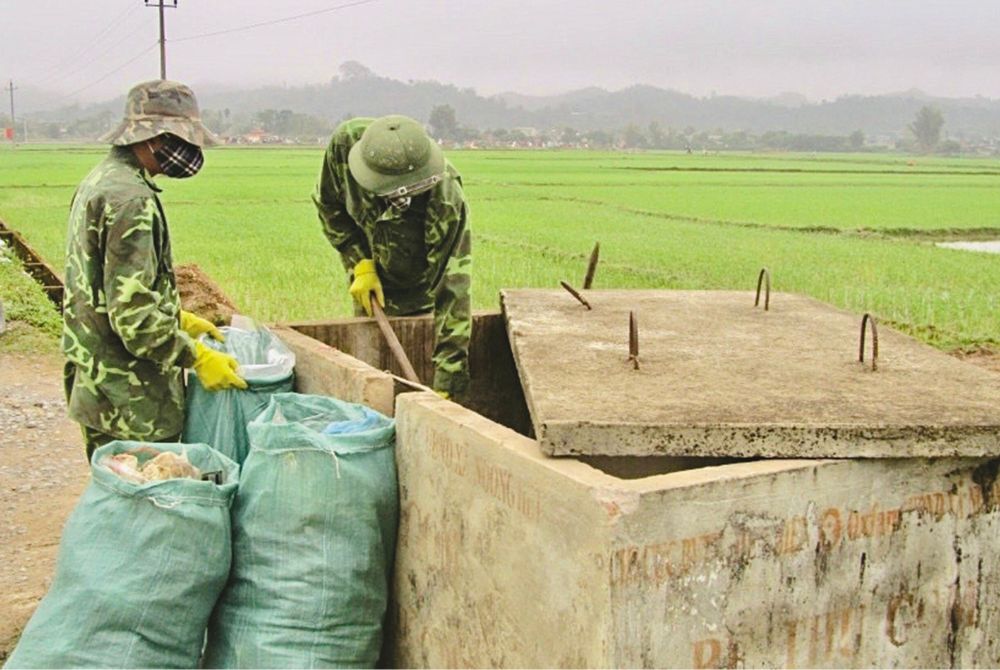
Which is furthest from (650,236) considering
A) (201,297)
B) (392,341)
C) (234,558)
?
(234,558)

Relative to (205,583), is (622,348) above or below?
above

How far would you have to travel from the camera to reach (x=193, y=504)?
303 centimetres

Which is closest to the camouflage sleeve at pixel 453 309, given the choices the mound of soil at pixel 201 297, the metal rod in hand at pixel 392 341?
the metal rod in hand at pixel 392 341

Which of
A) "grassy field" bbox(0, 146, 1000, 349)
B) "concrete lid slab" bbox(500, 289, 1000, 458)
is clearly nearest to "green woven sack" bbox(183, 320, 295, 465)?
"concrete lid slab" bbox(500, 289, 1000, 458)

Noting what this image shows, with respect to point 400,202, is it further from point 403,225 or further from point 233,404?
point 233,404

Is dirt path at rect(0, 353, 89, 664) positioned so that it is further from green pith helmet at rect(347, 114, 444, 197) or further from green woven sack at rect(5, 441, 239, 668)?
green pith helmet at rect(347, 114, 444, 197)

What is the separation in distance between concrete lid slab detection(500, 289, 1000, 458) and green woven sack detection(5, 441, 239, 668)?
3.18 feet

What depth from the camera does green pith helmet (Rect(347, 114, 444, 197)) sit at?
410cm

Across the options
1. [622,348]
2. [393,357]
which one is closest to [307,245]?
[393,357]

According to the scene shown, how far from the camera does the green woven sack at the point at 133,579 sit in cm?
291

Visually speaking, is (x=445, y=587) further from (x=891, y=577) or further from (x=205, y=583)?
(x=891, y=577)

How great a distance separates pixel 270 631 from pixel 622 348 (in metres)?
1.40

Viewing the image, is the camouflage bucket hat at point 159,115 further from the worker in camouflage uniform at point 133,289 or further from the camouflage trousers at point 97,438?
the camouflage trousers at point 97,438

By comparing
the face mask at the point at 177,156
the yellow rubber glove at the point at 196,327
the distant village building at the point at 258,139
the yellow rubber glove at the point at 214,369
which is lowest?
the yellow rubber glove at the point at 214,369
